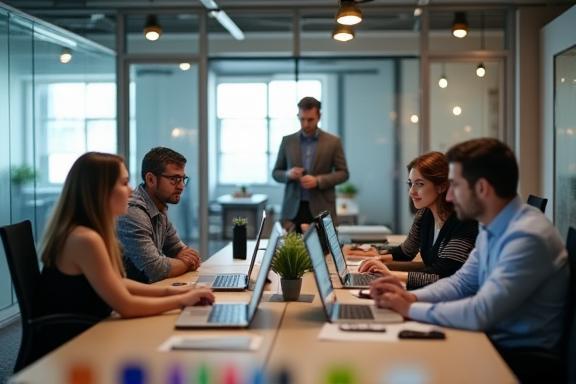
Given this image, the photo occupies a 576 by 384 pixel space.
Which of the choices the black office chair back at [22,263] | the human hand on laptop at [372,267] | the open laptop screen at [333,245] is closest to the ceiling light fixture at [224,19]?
the open laptop screen at [333,245]

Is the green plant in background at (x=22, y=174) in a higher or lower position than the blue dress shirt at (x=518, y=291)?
higher

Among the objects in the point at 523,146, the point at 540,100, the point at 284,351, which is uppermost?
the point at 540,100

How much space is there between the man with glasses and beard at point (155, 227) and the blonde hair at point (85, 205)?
28.9 inches

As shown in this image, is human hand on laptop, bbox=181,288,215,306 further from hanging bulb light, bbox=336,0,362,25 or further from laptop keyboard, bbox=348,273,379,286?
hanging bulb light, bbox=336,0,362,25

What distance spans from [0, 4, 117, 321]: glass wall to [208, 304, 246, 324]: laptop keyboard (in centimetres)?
314

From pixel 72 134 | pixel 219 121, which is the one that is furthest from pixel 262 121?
pixel 72 134

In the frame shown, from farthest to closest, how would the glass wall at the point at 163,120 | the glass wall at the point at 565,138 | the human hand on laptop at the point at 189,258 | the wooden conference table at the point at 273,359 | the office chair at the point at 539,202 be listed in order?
1. the glass wall at the point at 163,120
2. the glass wall at the point at 565,138
3. the office chair at the point at 539,202
4. the human hand on laptop at the point at 189,258
5. the wooden conference table at the point at 273,359

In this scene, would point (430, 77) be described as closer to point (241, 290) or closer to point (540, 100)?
point (540, 100)

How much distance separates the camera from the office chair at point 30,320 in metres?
2.45

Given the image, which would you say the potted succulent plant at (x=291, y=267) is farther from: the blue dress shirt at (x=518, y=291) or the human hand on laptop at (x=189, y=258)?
A: the human hand on laptop at (x=189, y=258)

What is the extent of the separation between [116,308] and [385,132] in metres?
6.35

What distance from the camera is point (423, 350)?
1.97 meters

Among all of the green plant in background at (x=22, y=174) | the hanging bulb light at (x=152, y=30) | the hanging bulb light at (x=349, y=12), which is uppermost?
the hanging bulb light at (x=152, y=30)

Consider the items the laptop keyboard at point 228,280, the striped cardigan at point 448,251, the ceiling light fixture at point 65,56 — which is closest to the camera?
the striped cardigan at point 448,251
